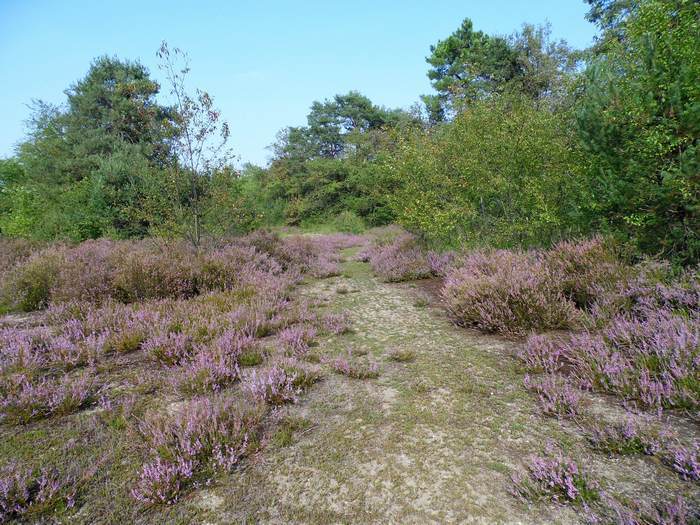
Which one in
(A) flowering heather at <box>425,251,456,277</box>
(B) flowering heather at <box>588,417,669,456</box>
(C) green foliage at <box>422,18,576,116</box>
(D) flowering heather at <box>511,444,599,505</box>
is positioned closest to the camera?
(D) flowering heather at <box>511,444,599,505</box>

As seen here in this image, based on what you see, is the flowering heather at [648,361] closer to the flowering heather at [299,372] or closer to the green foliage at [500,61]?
the flowering heather at [299,372]

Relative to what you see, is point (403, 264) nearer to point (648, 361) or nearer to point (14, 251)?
point (648, 361)

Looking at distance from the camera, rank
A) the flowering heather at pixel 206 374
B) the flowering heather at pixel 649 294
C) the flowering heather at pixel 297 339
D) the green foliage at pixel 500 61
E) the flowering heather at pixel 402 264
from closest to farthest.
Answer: the flowering heather at pixel 206 374 → the flowering heather at pixel 649 294 → the flowering heather at pixel 297 339 → the flowering heather at pixel 402 264 → the green foliage at pixel 500 61

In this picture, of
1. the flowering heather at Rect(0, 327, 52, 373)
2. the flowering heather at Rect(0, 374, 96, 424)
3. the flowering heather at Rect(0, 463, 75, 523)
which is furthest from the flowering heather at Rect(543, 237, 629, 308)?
the flowering heather at Rect(0, 327, 52, 373)

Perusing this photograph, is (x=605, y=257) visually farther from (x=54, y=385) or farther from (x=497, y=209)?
(x=54, y=385)

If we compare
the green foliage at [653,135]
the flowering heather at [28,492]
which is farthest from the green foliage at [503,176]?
the flowering heather at [28,492]

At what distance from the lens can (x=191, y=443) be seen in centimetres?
246

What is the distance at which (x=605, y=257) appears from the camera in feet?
17.5

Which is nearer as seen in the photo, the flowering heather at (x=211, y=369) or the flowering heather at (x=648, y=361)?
the flowering heather at (x=648, y=361)

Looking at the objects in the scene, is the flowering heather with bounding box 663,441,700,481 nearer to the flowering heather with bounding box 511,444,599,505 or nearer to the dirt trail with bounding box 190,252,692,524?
the dirt trail with bounding box 190,252,692,524

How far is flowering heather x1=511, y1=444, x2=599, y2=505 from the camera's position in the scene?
1923 mm

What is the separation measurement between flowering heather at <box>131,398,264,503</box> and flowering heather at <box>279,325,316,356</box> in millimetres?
1552

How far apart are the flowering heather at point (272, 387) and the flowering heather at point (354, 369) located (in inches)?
24.5

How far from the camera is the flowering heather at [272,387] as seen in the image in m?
3.20
